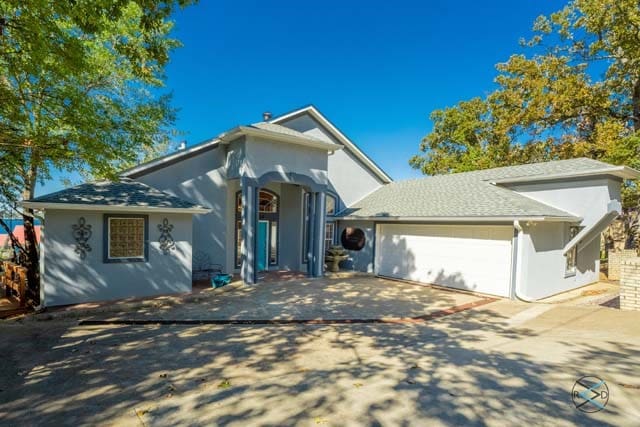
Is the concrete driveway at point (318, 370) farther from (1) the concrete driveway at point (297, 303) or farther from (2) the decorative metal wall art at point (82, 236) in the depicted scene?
(2) the decorative metal wall art at point (82, 236)

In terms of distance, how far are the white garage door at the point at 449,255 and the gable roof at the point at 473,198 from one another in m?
0.60

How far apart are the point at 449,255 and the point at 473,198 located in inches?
92.5

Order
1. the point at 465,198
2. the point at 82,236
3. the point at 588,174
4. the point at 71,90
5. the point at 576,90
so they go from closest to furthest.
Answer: the point at 71,90, the point at 82,236, the point at 588,174, the point at 465,198, the point at 576,90

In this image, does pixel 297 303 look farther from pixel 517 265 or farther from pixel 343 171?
→ pixel 343 171

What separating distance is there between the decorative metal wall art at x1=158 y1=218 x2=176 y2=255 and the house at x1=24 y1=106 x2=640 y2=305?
0.05 meters

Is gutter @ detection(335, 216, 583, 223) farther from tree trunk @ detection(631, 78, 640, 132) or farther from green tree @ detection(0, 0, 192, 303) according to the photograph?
tree trunk @ detection(631, 78, 640, 132)

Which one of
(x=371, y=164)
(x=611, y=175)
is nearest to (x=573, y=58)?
(x=611, y=175)

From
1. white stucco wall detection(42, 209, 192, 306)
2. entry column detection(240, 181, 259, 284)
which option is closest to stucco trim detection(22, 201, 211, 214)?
white stucco wall detection(42, 209, 192, 306)

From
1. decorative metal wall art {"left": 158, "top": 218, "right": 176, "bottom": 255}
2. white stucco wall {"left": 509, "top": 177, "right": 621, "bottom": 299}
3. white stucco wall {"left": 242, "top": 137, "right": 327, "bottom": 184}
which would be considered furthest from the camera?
white stucco wall {"left": 242, "top": 137, "right": 327, "bottom": 184}

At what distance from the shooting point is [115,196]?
891cm

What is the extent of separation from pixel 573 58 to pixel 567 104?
398 centimetres

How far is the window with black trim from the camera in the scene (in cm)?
859

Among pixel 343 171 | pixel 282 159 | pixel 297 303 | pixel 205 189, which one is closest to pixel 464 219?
pixel 297 303

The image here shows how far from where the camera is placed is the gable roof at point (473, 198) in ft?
33.0
